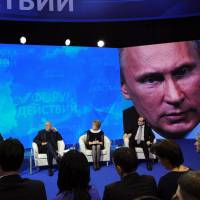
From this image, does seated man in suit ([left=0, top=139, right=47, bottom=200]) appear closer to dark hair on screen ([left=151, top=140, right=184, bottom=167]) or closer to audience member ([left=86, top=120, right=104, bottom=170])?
dark hair on screen ([left=151, top=140, right=184, bottom=167])

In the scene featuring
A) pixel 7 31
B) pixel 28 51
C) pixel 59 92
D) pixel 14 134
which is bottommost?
pixel 14 134

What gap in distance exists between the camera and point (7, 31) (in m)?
8.75

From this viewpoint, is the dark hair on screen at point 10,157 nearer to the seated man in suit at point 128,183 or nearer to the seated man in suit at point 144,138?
the seated man in suit at point 128,183

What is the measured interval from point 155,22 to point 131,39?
2.55 ft

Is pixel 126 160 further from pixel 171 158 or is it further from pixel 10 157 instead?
pixel 10 157

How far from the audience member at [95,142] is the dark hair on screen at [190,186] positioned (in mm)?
5984

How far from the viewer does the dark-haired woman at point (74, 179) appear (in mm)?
2023

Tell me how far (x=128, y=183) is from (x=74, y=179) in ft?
1.67

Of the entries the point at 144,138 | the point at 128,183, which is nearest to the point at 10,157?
the point at 128,183

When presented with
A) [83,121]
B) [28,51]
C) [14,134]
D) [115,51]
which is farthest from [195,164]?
[28,51]

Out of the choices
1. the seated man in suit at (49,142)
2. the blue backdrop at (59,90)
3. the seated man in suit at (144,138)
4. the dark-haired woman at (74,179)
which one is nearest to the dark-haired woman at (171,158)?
the dark-haired woman at (74,179)

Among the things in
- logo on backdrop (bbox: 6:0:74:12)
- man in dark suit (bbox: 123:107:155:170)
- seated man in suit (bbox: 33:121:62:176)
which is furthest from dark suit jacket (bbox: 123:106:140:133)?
logo on backdrop (bbox: 6:0:74:12)

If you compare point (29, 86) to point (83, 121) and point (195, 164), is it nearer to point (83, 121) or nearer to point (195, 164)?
point (83, 121)

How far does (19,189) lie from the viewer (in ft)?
6.75
